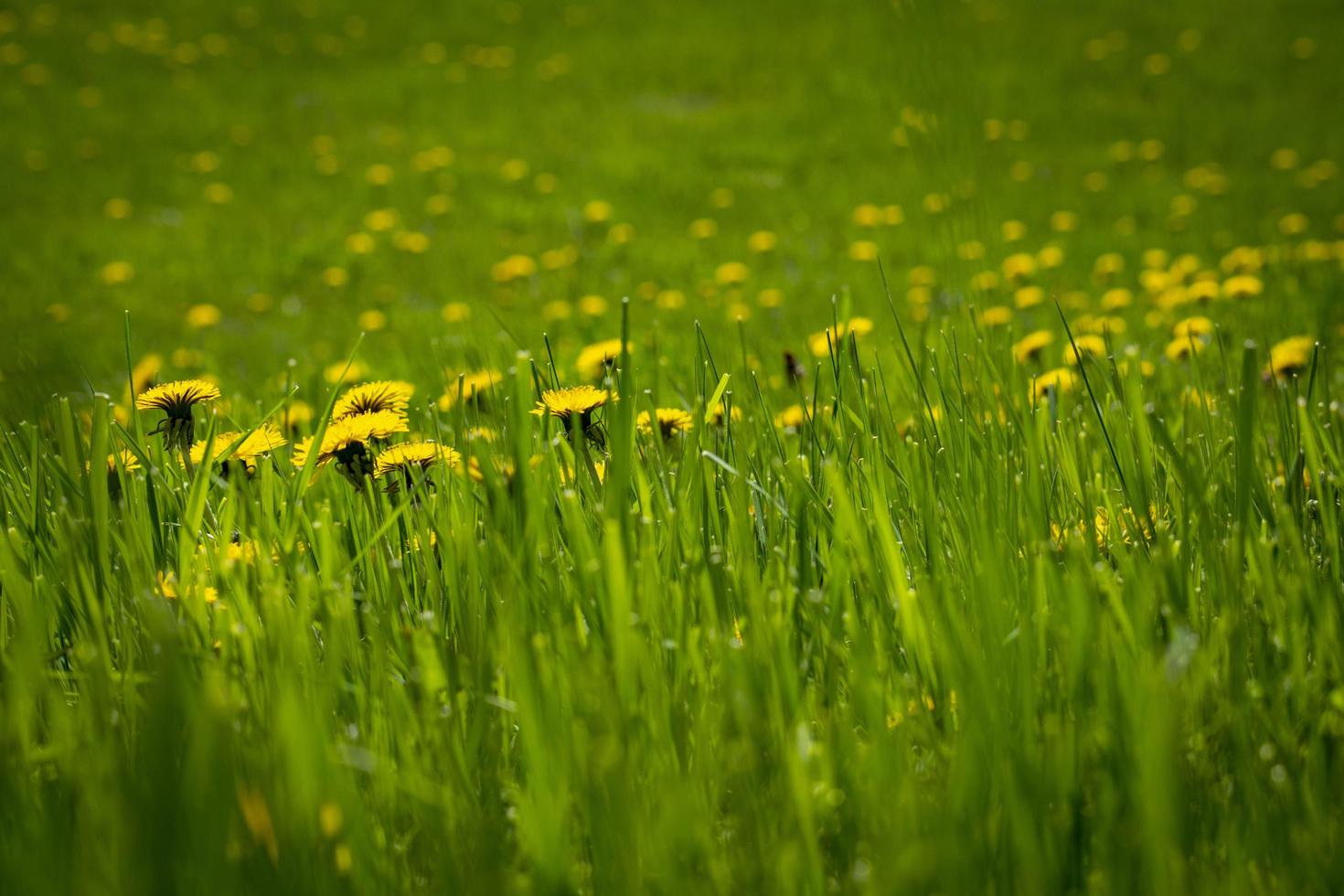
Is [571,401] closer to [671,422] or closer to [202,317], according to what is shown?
[671,422]

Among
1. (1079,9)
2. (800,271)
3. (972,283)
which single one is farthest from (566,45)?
(972,283)

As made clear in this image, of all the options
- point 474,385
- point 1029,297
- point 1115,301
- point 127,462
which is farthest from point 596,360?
point 1115,301

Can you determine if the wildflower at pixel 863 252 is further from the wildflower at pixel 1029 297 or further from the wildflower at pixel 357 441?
the wildflower at pixel 357 441

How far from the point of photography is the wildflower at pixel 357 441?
1.30 meters

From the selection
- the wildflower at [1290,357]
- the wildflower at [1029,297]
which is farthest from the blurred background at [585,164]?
the wildflower at [1290,357]

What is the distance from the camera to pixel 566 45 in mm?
13570

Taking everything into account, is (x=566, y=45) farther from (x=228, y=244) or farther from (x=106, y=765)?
(x=106, y=765)

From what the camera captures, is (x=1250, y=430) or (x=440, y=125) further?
(x=440, y=125)

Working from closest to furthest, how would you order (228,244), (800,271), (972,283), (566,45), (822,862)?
(822,862) → (972,283) → (800,271) → (228,244) → (566,45)

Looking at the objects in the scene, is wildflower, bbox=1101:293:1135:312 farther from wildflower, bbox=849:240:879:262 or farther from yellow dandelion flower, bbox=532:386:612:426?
yellow dandelion flower, bbox=532:386:612:426

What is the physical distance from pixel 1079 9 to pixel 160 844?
15.6 metres

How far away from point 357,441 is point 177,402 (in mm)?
291

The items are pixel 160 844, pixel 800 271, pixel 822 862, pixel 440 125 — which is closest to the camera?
pixel 160 844

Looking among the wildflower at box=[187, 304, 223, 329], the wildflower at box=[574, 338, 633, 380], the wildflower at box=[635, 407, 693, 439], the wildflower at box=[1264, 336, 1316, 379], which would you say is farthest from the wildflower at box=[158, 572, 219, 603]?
the wildflower at box=[187, 304, 223, 329]
